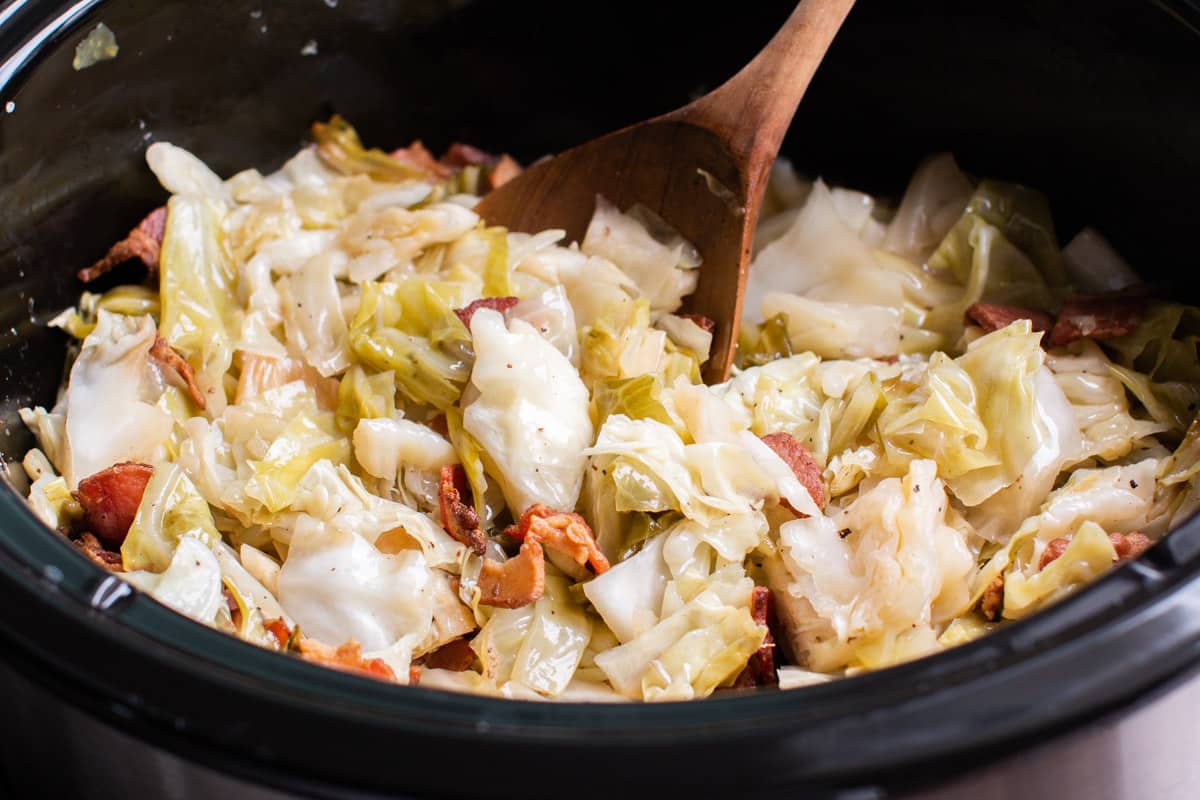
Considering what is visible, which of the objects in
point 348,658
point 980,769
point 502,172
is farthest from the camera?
point 502,172

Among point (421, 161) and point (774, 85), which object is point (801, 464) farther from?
point (421, 161)

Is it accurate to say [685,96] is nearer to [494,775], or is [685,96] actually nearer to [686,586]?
[686,586]

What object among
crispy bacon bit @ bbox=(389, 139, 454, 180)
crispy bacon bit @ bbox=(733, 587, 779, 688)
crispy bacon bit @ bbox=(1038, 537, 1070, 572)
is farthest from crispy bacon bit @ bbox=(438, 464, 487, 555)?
crispy bacon bit @ bbox=(389, 139, 454, 180)

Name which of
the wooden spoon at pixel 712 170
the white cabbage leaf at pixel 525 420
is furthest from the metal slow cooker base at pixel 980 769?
the wooden spoon at pixel 712 170

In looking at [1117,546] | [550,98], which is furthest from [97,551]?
[1117,546]

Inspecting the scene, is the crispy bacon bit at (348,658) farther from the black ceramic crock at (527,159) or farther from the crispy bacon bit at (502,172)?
the crispy bacon bit at (502,172)

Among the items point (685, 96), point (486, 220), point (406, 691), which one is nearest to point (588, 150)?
point (486, 220)
